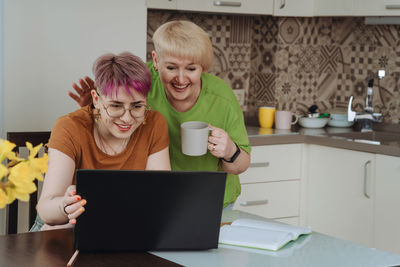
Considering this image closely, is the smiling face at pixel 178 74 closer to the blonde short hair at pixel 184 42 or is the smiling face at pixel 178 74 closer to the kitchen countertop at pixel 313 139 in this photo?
the blonde short hair at pixel 184 42

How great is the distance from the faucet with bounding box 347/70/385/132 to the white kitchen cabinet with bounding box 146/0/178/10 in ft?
4.02

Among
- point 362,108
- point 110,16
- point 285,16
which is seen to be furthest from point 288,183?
point 110,16

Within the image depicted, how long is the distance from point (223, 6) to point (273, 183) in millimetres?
1019

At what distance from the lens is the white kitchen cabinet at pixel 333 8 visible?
359 centimetres

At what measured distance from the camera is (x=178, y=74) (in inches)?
83.4

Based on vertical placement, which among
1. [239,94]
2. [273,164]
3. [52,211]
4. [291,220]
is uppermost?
[239,94]

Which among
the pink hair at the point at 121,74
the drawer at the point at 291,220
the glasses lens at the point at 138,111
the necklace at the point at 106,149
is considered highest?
the pink hair at the point at 121,74

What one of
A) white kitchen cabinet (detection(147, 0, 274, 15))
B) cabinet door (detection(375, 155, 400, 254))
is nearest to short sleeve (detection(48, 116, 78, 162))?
white kitchen cabinet (detection(147, 0, 274, 15))

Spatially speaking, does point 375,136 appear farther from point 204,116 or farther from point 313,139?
point 204,116

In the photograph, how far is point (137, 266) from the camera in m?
1.51

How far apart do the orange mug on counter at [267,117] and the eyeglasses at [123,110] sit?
1.86 meters

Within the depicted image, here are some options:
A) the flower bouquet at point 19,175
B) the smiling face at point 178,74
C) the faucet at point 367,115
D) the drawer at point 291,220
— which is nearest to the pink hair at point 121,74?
the smiling face at point 178,74

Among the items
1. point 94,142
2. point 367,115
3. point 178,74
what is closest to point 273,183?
point 367,115

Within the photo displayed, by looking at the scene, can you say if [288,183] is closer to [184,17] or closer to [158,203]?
[184,17]
